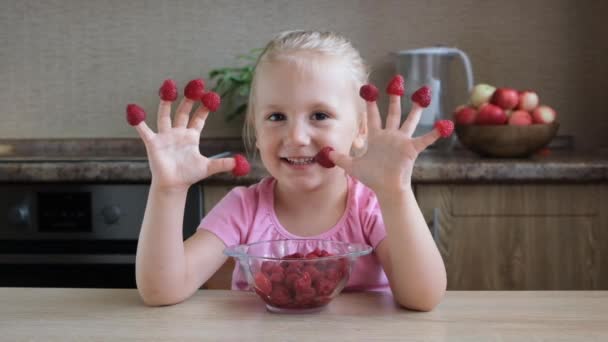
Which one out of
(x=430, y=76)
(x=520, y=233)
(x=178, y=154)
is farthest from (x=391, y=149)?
(x=430, y=76)

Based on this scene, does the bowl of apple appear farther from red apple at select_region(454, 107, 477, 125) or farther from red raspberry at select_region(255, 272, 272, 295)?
red raspberry at select_region(255, 272, 272, 295)

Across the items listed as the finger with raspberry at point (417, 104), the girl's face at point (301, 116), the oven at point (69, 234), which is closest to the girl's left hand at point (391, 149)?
the finger with raspberry at point (417, 104)

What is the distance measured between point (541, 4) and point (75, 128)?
1624 mm

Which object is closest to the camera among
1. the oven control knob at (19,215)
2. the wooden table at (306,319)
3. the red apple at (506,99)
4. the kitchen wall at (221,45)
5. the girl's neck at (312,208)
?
the wooden table at (306,319)

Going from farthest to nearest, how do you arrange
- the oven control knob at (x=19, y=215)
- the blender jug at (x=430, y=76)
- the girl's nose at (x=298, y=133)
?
the blender jug at (x=430, y=76) → the oven control knob at (x=19, y=215) → the girl's nose at (x=298, y=133)

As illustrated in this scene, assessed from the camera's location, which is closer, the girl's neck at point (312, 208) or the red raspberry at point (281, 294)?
the red raspberry at point (281, 294)

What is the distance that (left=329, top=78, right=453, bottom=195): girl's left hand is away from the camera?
0.84m

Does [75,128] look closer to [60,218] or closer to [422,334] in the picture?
[60,218]

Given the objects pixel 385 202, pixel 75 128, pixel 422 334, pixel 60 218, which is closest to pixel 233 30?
pixel 75 128

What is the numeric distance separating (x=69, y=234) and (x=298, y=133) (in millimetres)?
1047

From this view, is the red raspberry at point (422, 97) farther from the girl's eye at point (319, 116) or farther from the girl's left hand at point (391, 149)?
the girl's eye at point (319, 116)

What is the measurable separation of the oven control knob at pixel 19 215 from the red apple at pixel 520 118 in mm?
1307

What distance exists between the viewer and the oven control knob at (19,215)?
74.8 inches

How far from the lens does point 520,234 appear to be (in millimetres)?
1834
